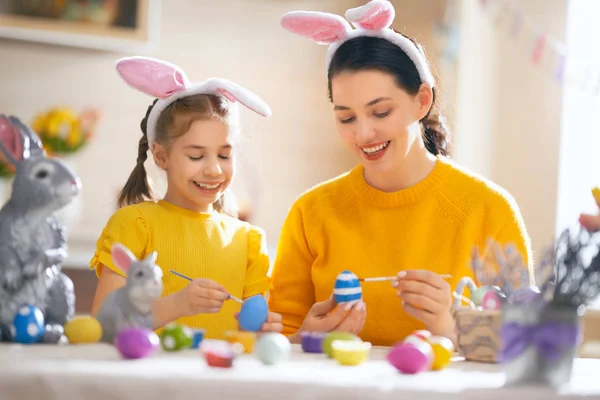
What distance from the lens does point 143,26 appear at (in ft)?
11.7

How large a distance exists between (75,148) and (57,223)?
2274mm

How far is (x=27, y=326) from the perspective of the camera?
1002 mm

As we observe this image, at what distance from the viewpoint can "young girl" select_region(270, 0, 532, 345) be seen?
1555 millimetres

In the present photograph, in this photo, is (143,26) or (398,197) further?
(143,26)

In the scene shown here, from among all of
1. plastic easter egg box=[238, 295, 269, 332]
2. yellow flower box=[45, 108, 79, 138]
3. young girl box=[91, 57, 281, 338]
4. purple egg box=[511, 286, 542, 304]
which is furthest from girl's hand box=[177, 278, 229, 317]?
yellow flower box=[45, 108, 79, 138]

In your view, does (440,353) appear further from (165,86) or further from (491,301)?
(165,86)

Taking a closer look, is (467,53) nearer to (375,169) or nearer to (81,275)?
(81,275)

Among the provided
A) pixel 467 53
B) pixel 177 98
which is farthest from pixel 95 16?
pixel 177 98

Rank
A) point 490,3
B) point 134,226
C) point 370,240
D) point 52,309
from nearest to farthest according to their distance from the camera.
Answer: point 52,309, point 134,226, point 370,240, point 490,3

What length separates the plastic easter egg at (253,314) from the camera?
4.12ft

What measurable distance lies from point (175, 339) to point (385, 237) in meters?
0.72

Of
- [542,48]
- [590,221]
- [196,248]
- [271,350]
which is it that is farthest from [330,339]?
[542,48]

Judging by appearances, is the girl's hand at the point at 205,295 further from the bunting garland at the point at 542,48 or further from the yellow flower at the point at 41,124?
the bunting garland at the point at 542,48

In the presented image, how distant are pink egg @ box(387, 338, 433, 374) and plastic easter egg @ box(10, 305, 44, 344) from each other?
1.48 feet
